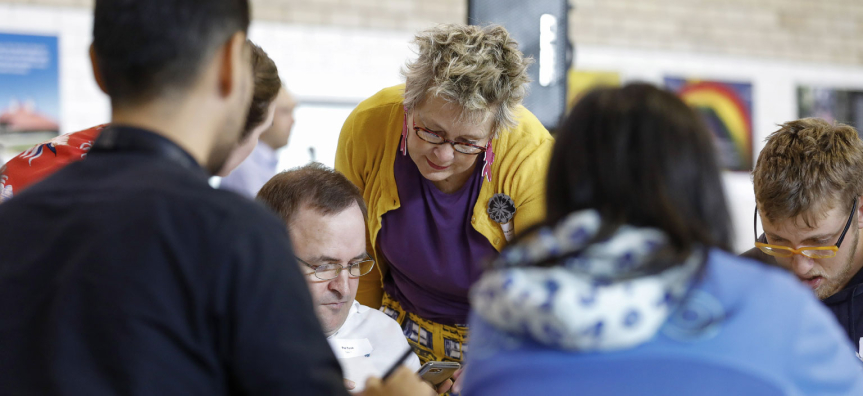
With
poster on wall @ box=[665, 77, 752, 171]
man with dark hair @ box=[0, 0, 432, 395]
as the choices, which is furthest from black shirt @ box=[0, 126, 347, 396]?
poster on wall @ box=[665, 77, 752, 171]

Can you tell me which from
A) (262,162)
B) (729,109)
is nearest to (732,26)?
(729,109)

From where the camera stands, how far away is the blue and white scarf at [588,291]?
757mm

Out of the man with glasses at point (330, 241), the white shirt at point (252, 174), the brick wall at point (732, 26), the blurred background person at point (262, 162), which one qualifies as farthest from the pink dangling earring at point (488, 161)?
the brick wall at point (732, 26)

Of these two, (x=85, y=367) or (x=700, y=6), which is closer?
(x=85, y=367)

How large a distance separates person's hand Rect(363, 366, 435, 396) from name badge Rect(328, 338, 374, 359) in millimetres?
894

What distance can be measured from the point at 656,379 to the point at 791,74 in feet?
19.9

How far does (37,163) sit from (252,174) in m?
1.58

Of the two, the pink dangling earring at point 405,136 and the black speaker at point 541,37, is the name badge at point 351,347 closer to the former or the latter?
the pink dangling earring at point 405,136

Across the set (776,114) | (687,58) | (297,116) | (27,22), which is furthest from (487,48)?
(776,114)

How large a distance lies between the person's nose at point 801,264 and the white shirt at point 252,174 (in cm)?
202

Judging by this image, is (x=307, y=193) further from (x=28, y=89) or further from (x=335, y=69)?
(x=28, y=89)

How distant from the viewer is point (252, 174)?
10.3 ft

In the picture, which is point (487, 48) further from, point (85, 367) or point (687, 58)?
point (687, 58)

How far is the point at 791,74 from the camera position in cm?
605
